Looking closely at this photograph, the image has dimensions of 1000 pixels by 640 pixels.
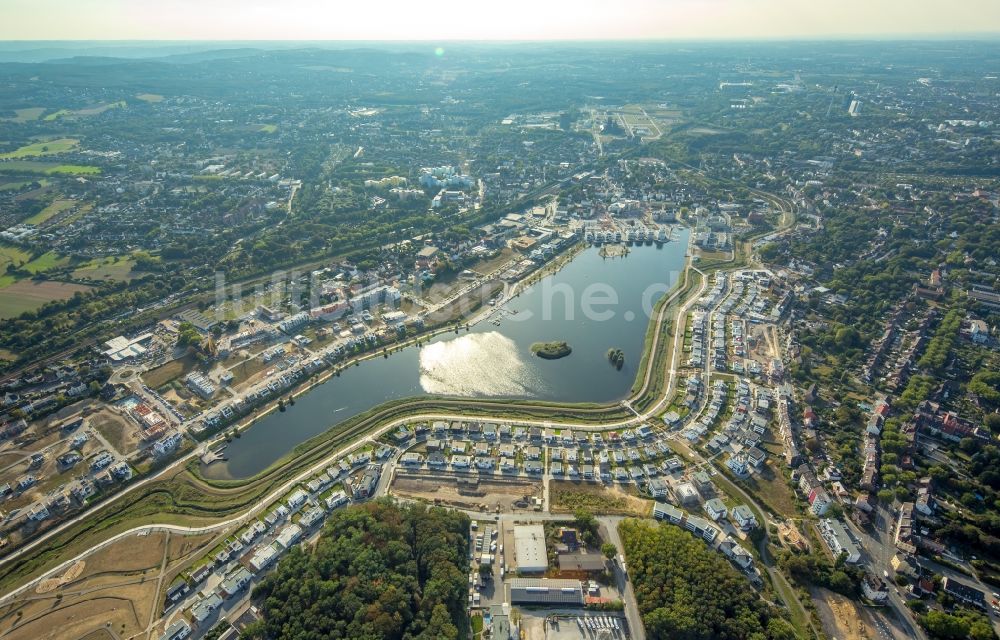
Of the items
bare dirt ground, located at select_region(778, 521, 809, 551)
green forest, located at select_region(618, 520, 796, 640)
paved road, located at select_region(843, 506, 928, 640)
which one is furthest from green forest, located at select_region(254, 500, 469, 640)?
paved road, located at select_region(843, 506, 928, 640)

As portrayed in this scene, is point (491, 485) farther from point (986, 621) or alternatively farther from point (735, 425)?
point (986, 621)

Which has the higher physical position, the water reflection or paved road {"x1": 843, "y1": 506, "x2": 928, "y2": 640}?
the water reflection

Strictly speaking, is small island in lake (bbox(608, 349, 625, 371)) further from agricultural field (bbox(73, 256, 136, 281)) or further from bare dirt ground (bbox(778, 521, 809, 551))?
agricultural field (bbox(73, 256, 136, 281))

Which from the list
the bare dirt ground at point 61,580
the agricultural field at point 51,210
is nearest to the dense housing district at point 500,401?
the bare dirt ground at point 61,580

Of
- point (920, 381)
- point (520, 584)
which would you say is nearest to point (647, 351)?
point (920, 381)

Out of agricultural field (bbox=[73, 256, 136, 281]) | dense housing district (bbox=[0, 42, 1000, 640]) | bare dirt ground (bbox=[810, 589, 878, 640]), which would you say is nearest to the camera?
bare dirt ground (bbox=[810, 589, 878, 640])

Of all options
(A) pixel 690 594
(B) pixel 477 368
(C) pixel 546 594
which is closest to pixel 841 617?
(A) pixel 690 594

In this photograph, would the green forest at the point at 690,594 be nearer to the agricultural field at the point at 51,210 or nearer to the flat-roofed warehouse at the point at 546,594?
the flat-roofed warehouse at the point at 546,594
